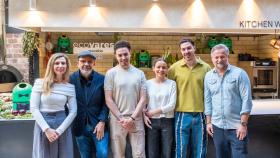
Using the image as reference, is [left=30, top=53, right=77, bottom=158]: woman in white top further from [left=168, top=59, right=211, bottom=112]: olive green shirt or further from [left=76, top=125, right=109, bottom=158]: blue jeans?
[left=168, top=59, right=211, bottom=112]: olive green shirt

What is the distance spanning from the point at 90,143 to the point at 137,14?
3.20m

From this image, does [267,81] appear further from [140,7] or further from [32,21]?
[32,21]

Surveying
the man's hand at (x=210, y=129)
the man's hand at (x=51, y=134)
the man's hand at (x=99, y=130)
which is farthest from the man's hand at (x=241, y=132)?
the man's hand at (x=51, y=134)

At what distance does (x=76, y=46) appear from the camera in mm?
8484


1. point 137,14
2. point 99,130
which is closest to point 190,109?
point 99,130

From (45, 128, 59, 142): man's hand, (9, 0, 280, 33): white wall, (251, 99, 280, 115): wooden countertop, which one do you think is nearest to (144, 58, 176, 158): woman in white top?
(45, 128, 59, 142): man's hand

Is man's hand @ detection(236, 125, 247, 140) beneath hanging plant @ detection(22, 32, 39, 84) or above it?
beneath

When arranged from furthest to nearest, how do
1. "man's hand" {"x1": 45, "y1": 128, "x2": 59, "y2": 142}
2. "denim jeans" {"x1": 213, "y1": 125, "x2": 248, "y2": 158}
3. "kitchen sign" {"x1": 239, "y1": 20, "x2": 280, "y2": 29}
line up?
"kitchen sign" {"x1": 239, "y1": 20, "x2": 280, "y2": 29}, "denim jeans" {"x1": 213, "y1": 125, "x2": 248, "y2": 158}, "man's hand" {"x1": 45, "y1": 128, "x2": 59, "y2": 142}

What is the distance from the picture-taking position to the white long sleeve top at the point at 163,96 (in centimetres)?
381

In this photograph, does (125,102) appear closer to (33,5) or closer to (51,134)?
(51,134)

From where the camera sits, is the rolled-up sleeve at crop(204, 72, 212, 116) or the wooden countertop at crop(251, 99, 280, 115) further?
the wooden countertop at crop(251, 99, 280, 115)

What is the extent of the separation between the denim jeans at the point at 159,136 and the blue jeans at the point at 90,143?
0.44 metres

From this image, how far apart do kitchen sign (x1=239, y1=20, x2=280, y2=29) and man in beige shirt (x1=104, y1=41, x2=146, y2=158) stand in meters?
3.36

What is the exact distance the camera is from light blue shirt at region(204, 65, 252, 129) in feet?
11.8
